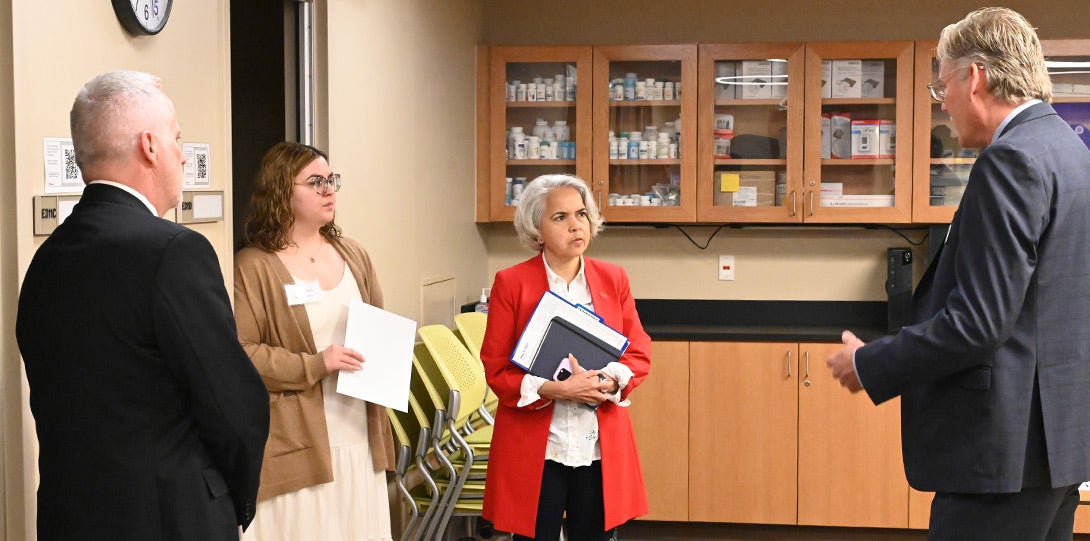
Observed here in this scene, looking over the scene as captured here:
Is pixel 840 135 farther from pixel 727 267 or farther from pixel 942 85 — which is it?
pixel 942 85

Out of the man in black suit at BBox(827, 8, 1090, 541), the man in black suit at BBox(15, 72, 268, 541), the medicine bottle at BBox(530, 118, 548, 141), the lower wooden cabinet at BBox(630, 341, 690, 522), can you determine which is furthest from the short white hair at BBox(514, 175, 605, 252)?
the medicine bottle at BBox(530, 118, 548, 141)

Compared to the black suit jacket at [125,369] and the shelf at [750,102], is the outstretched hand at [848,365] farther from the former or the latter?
the shelf at [750,102]

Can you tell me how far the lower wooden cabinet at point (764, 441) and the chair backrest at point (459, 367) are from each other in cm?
127

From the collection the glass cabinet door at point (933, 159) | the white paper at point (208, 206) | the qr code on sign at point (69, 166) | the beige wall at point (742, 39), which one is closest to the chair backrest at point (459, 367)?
the white paper at point (208, 206)

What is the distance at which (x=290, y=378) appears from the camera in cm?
244

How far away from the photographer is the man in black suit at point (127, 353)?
58.0 inches

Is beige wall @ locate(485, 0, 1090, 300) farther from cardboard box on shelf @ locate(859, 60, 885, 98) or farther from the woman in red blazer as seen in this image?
the woman in red blazer

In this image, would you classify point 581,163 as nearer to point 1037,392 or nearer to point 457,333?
point 457,333

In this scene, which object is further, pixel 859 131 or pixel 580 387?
pixel 859 131

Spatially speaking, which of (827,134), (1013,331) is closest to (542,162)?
(827,134)

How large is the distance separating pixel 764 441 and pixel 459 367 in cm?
173

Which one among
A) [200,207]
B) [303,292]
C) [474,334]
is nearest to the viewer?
[200,207]

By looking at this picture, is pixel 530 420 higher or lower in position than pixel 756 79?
lower

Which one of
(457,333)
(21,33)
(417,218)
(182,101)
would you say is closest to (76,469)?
(21,33)
